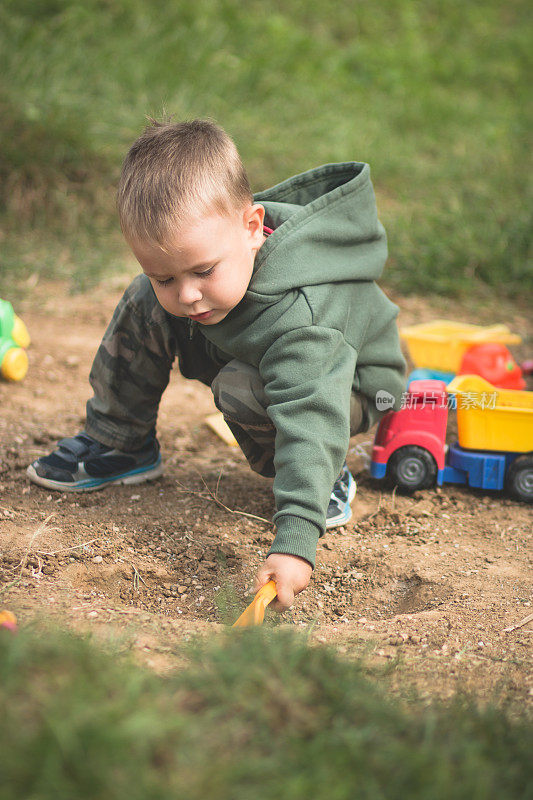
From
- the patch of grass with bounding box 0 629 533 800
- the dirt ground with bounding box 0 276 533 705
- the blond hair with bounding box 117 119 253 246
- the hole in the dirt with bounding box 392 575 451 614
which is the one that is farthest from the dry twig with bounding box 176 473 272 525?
the patch of grass with bounding box 0 629 533 800

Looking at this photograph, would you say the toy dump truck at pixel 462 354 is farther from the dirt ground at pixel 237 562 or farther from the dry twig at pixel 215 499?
the dry twig at pixel 215 499

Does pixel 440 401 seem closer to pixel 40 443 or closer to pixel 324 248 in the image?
pixel 324 248

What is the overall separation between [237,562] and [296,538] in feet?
1.30

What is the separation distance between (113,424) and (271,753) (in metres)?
1.53

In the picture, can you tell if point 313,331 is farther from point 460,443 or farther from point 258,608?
point 460,443

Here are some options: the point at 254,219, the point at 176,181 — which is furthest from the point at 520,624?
the point at 176,181

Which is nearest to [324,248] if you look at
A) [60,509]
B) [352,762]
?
[60,509]

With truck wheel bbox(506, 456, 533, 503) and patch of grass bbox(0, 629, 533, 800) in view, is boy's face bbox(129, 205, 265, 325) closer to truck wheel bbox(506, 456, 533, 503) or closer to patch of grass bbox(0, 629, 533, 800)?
patch of grass bbox(0, 629, 533, 800)

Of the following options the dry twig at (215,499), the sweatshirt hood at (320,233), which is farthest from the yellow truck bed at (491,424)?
the dry twig at (215,499)

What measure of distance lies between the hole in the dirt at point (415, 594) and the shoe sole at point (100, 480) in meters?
0.87

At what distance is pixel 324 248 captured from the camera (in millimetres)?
2135

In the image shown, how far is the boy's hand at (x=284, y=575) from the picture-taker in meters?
1.67

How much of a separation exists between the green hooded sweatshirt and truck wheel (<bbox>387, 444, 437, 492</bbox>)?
19cm

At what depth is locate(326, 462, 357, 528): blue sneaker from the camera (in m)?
2.27
